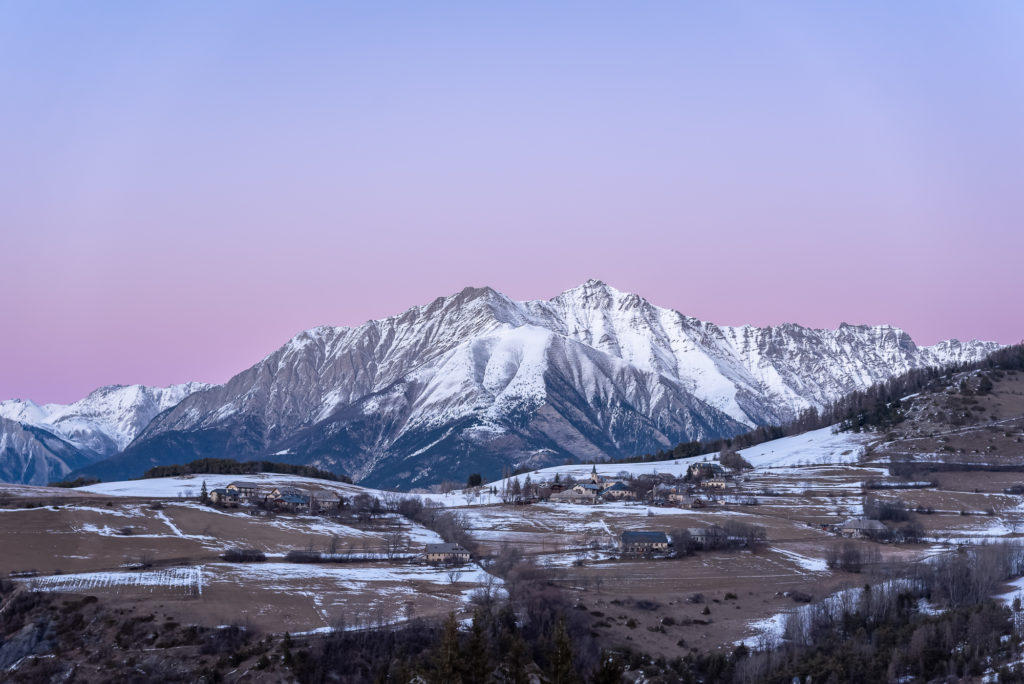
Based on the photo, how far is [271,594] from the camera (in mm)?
106438

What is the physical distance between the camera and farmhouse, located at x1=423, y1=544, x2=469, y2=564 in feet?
428

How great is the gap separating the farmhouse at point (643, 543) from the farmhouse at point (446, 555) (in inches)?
927

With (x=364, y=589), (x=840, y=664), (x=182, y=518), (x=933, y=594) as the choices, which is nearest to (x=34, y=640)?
(x=364, y=589)

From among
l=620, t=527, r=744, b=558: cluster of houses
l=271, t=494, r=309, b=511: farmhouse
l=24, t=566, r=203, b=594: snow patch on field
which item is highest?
l=271, t=494, r=309, b=511: farmhouse

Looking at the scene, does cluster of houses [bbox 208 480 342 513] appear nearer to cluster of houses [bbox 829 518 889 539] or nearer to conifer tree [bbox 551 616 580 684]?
cluster of houses [bbox 829 518 889 539]

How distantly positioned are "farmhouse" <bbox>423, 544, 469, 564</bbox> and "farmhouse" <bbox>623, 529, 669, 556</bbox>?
77.2 feet

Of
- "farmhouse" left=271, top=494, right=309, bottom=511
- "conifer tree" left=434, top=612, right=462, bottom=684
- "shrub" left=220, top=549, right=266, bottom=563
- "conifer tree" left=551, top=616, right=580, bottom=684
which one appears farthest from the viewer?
"farmhouse" left=271, top=494, right=309, bottom=511

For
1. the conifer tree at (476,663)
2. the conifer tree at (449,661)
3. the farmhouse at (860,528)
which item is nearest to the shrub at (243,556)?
the conifer tree at (476,663)

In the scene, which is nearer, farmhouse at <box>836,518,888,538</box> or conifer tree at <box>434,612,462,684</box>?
conifer tree at <box>434,612,462,684</box>

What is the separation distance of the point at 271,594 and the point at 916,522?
99.9m

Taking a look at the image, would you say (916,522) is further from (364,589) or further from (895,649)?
(364,589)

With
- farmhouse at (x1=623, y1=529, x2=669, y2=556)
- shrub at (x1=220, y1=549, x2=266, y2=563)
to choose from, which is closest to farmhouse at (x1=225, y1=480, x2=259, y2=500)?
A: shrub at (x1=220, y1=549, x2=266, y2=563)

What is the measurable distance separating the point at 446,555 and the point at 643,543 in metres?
29.8

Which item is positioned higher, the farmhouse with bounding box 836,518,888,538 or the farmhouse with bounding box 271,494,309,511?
the farmhouse with bounding box 271,494,309,511
